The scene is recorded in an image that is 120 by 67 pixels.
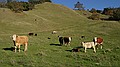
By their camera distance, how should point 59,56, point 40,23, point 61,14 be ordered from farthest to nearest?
point 61,14
point 40,23
point 59,56

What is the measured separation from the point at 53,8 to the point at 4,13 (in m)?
38.7

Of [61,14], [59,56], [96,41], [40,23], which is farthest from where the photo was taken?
[61,14]

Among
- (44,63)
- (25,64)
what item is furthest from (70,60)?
(25,64)

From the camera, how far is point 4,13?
78.2 meters

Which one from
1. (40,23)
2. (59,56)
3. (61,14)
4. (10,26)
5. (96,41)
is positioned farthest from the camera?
(61,14)

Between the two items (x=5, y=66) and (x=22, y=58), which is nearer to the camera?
(x=5, y=66)

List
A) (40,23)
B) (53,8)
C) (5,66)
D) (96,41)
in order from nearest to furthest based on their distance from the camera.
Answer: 1. (5,66)
2. (96,41)
3. (40,23)
4. (53,8)

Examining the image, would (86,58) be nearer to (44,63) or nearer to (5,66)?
(44,63)

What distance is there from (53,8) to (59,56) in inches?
3620

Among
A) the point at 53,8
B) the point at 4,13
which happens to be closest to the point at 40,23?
the point at 4,13

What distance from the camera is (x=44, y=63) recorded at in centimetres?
1977

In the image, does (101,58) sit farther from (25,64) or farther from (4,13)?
(4,13)

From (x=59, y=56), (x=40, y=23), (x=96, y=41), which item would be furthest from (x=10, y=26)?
(x=59, y=56)

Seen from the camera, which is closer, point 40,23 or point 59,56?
point 59,56
